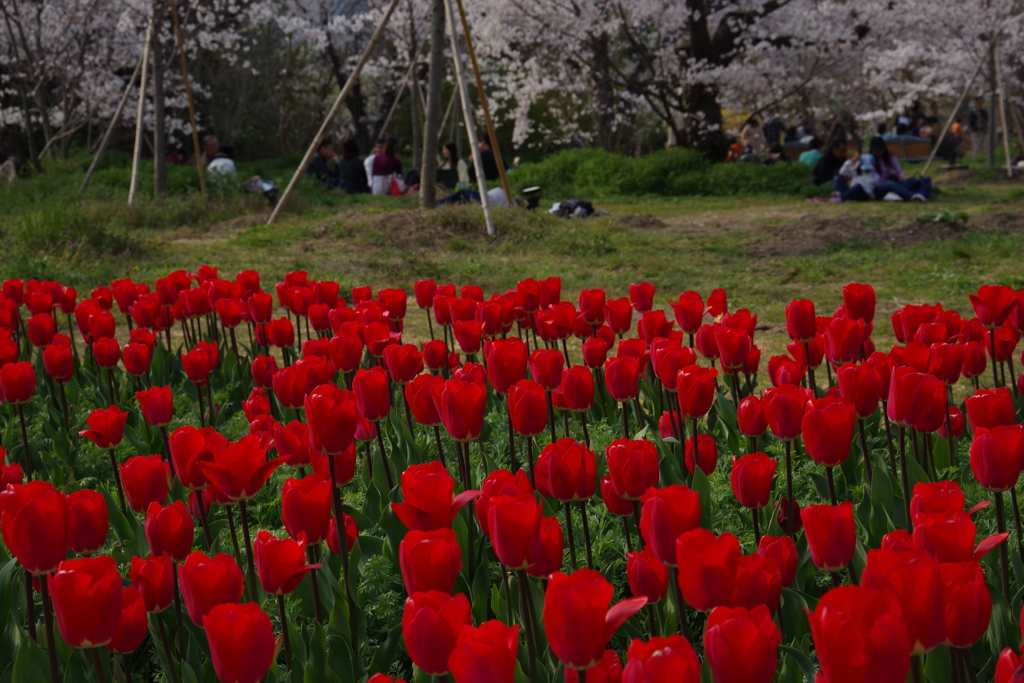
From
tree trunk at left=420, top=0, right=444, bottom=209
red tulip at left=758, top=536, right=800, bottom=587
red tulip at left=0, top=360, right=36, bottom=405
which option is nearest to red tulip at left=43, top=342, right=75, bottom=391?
red tulip at left=0, top=360, right=36, bottom=405

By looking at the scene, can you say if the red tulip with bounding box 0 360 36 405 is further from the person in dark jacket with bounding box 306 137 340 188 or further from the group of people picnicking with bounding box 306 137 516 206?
the person in dark jacket with bounding box 306 137 340 188

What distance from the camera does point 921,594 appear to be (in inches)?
43.5

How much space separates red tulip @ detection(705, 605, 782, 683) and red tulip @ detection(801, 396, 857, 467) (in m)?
0.95

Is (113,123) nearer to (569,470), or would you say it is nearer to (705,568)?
(569,470)

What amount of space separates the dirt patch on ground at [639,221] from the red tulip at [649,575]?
11.4 metres

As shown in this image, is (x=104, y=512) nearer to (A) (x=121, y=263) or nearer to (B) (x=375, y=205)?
(A) (x=121, y=263)

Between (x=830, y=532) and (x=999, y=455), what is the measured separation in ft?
1.66

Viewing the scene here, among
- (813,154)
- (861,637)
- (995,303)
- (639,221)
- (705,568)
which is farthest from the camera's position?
(813,154)

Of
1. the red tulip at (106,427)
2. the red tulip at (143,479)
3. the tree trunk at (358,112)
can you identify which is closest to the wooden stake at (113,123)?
the tree trunk at (358,112)

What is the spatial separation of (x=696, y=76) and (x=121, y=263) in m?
12.9

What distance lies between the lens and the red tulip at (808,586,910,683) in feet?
3.15

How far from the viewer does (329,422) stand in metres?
1.98

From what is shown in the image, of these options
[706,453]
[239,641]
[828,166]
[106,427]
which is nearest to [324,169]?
[828,166]

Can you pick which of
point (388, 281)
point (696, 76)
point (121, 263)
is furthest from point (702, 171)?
point (121, 263)
